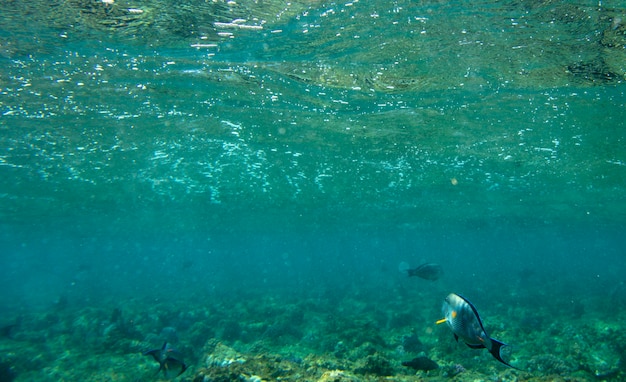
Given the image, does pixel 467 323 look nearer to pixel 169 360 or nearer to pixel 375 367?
pixel 375 367

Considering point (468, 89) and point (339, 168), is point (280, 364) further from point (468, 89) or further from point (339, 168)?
point (339, 168)

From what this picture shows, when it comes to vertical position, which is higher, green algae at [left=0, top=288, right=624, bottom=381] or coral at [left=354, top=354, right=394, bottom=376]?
coral at [left=354, top=354, right=394, bottom=376]

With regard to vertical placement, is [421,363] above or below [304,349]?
above

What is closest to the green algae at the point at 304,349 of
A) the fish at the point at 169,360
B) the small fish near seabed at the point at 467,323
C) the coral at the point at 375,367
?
the coral at the point at 375,367

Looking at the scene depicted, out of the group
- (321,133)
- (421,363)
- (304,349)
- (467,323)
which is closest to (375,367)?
(421,363)

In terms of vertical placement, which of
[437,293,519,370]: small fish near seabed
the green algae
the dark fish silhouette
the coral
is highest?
[437,293,519,370]: small fish near seabed

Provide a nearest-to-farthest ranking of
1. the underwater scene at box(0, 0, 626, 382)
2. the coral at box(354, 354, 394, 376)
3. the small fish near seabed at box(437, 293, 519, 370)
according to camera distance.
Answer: the small fish near seabed at box(437, 293, 519, 370), the coral at box(354, 354, 394, 376), the underwater scene at box(0, 0, 626, 382)

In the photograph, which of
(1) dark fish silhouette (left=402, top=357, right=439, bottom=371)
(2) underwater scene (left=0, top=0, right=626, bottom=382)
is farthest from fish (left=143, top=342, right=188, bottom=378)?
(1) dark fish silhouette (left=402, top=357, right=439, bottom=371)

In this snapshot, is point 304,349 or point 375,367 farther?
point 304,349

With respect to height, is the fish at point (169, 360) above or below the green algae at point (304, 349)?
above

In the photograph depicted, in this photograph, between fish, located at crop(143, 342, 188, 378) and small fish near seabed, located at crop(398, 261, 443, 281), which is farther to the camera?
small fish near seabed, located at crop(398, 261, 443, 281)

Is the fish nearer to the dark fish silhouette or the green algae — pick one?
the green algae

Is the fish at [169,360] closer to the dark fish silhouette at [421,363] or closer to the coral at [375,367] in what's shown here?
the coral at [375,367]

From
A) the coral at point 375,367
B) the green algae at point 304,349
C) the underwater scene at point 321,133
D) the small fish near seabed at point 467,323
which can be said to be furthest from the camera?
the underwater scene at point 321,133
